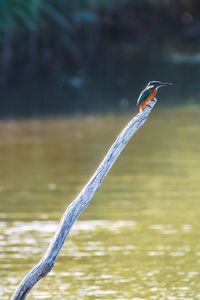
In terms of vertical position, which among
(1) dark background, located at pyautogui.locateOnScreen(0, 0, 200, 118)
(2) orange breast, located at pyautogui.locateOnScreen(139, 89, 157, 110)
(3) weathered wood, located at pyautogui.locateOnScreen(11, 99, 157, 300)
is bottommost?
(3) weathered wood, located at pyautogui.locateOnScreen(11, 99, 157, 300)

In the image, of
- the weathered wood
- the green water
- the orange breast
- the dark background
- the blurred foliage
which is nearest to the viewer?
the weathered wood

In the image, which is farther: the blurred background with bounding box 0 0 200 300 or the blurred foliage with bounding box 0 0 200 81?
the blurred foliage with bounding box 0 0 200 81

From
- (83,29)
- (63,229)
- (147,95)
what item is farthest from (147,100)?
(83,29)

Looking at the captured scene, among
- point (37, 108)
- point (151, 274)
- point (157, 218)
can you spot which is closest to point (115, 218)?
point (157, 218)

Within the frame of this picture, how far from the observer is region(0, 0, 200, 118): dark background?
33625 mm

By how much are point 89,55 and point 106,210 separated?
26.5 metres

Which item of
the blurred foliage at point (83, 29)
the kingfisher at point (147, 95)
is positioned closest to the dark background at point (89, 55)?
the blurred foliage at point (83, 29)

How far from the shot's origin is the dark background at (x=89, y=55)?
33.6m

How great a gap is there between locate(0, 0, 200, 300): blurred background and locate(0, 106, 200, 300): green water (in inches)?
0.9

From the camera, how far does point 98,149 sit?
2397 centimetres

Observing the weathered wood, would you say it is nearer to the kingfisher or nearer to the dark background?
the kingfisher

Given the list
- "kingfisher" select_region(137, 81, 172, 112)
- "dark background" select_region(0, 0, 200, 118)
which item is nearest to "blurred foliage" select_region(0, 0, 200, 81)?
"dark background" select_region(0, 0, 200, 118)

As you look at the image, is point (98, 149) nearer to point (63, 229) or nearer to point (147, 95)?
point (147, 95)

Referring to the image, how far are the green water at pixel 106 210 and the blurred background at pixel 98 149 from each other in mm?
23
